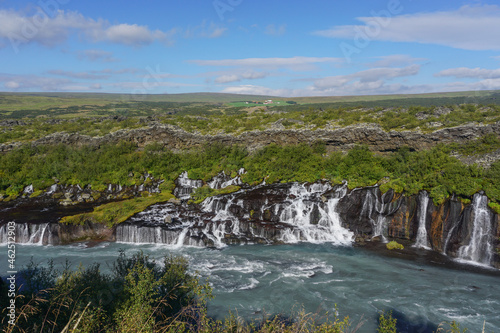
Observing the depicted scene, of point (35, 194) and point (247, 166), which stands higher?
point (247, 166)

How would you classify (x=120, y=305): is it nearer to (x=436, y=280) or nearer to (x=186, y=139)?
(x=436, y=280)

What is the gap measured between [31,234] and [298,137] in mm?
30115

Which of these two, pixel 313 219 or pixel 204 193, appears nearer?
pixel 313 219

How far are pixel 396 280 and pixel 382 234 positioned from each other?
22.4ft

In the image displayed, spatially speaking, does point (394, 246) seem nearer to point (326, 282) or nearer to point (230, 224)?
point (326, 282)

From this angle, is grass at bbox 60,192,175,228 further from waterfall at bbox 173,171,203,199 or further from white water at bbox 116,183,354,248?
waterfall at bbox 173,171,203,199

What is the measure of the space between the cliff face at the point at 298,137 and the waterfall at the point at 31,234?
19.5 m

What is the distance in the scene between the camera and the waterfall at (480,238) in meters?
20.8

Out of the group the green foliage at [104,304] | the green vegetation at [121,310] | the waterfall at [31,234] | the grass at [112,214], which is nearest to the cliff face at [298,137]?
the grass at [112,214]

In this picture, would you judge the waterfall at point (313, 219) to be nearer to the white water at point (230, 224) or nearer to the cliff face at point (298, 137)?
the white water at point (230, 224)

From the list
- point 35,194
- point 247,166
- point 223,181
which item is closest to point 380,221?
point 247,166

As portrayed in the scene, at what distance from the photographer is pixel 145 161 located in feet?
122

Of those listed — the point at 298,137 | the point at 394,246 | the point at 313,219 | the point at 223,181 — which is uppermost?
the point at 298,137

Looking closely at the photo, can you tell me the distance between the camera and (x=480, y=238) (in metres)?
Result: 21.1
